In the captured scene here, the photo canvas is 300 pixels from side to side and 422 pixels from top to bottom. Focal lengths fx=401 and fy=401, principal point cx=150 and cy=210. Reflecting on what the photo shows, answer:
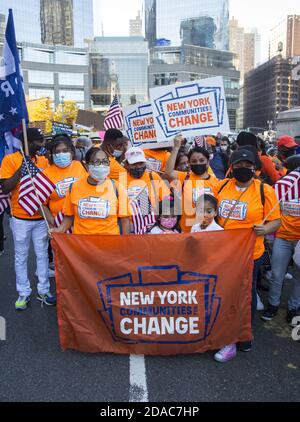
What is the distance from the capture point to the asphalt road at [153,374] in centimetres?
306

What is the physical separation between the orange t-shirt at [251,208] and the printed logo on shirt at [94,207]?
3.71ft

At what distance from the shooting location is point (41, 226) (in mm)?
4758

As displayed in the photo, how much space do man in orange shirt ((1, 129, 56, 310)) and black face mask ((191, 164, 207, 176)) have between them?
6.11 ft

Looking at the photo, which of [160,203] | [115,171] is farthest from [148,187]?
[115,171]

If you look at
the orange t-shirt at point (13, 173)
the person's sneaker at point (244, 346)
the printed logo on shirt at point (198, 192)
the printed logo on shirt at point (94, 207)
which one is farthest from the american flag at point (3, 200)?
the person's sneaker at point (244, 346)

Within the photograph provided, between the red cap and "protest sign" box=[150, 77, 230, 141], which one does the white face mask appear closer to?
"protest sign" box=[150, 77, 230, 141]

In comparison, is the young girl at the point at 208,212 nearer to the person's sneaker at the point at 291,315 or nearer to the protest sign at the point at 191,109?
the protest sign at the point at 191,109

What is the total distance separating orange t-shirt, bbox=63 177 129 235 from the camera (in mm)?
3863

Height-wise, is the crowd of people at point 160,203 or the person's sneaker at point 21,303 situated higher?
the crowd of people at point 160,203

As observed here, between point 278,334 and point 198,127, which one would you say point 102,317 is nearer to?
point 278,334

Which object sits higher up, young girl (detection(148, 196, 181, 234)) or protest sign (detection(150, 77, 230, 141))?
protest sign (detection(150, 77, 230, 141))

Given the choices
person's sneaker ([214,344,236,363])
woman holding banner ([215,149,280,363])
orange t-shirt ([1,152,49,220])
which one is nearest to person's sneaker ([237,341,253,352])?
woman holding banner ([215,149,280,363])

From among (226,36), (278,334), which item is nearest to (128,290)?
(278,334)
